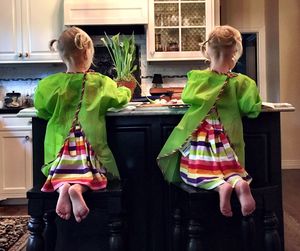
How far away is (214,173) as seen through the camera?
1.63m

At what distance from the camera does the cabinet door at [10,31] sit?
421cm

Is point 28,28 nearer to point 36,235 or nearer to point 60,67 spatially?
point 60,67

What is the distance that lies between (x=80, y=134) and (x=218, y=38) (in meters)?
0.70

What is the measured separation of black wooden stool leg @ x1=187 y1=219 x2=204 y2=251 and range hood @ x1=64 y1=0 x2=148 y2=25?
2.93 meters

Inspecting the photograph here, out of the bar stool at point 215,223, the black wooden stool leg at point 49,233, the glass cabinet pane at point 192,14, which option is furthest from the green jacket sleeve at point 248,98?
the glass cabinet pane at point 192,14

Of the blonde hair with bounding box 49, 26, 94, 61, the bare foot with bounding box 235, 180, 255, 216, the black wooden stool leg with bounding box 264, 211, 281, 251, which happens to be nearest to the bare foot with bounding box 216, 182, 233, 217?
the bare foot with bounding box 235, 180, 255, 216

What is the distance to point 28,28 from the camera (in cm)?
422

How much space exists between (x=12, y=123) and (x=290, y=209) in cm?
260

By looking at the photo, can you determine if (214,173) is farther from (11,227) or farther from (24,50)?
(24,50)

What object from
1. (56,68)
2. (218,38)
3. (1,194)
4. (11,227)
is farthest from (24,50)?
(218,38)

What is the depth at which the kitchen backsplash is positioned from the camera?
15.0 ft

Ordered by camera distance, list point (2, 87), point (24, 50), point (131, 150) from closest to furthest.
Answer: point (131, 150) → point (24, 50) → point (2, 87)

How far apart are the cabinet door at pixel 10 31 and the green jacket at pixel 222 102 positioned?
2977mm

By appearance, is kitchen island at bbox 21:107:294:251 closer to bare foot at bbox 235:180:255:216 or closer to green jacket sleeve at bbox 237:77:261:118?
green jacket sleeve at bbox 237:77:261:118
